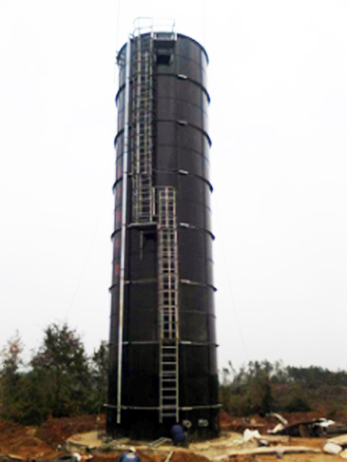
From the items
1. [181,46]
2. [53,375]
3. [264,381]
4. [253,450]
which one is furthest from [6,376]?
[181,46]

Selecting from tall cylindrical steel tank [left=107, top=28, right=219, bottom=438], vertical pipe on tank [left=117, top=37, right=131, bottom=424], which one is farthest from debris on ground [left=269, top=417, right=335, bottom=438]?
vertical pipe on tank [left=117, top=37, right=131, bottom=424]

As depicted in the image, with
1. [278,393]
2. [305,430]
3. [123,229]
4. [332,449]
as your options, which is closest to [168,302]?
[123,229]

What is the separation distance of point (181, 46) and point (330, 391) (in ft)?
115

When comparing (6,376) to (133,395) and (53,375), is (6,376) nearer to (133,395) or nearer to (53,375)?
(53,375)

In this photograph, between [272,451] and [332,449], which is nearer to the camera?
[272,451]

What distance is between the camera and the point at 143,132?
2019cm

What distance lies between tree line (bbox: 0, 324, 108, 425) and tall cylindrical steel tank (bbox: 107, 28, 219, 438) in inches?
403

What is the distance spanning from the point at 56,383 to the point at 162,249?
627 inches

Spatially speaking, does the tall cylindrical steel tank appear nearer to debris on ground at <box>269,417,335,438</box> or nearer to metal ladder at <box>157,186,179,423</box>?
metal ladder at <box>157,186,179,423</box>

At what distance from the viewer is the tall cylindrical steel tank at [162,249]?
17641mm

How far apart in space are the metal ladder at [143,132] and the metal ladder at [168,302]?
67 cm

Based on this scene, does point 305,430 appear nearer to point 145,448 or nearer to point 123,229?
point 145,448

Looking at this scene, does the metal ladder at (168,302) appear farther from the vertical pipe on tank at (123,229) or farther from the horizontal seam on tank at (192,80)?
the horizontal seam on tank at (192,80)

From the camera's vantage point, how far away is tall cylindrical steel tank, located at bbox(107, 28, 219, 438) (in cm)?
1764
